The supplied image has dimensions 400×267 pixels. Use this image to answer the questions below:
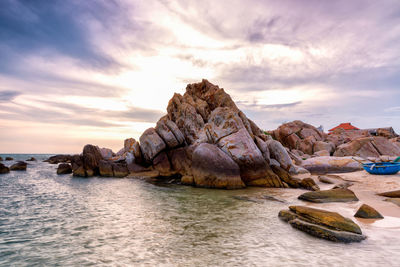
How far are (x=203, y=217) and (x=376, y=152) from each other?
3357 centimetres

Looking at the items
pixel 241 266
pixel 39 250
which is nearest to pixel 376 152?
pixel 241 266

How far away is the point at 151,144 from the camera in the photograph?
84.1ft

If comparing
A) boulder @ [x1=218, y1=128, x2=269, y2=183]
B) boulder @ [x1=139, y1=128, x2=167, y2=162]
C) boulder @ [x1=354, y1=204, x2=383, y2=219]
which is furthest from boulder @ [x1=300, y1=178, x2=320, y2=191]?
boulder @ [x1=139, y1=128, x2=167, y2=162]

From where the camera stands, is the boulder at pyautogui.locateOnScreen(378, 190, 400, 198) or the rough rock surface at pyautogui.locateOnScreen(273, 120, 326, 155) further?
the rough rock surface at pyautogui.locateOnScreen(273, 120, 326, 155)

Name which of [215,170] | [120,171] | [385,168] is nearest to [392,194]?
[385,168]

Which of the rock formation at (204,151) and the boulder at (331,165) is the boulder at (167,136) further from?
the boulder at (331,165)

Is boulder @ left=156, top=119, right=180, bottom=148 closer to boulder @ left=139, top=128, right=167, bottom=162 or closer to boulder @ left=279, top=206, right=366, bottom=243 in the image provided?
boulder @ left=139, top=128, right=167, bottom=162

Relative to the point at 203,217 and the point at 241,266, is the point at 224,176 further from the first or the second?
the point at 241,266

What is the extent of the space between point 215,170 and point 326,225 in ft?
37.0

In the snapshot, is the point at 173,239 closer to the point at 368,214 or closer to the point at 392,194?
the point at 368,214

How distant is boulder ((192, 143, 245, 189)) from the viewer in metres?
18.0

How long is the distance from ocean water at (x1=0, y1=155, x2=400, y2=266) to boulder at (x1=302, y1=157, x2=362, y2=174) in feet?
53.3

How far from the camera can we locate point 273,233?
761 cm

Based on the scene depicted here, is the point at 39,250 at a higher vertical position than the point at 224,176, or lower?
lower
